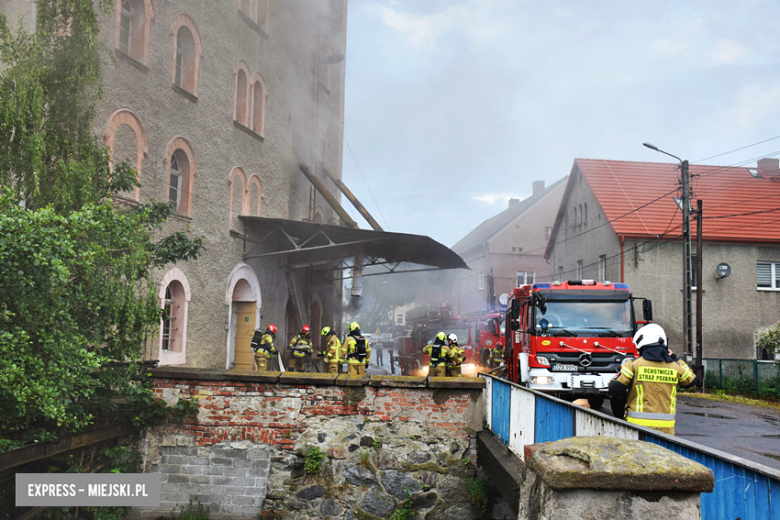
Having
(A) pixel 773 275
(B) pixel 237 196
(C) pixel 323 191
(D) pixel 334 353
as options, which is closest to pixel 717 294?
(A) pixel 773 275

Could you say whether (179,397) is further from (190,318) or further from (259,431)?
(190,318)

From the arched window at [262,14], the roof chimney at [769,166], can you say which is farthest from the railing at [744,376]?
the arched window at [262,14]

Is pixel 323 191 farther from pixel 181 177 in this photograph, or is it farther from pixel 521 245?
pixel 521 245

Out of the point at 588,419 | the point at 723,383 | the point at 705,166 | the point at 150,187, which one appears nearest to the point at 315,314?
the point at 150,187

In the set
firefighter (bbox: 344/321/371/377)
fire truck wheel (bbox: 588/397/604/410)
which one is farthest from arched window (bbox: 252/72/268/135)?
fire truck wheel (bbox: 588/397/604/410)

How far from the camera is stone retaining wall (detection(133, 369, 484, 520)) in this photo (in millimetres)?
8766

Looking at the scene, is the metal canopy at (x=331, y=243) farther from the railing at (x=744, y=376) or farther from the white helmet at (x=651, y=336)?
the railing at (x=744, y=376)

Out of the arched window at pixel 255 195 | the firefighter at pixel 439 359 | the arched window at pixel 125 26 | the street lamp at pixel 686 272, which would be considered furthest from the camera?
the street lamp at pixel 686 272

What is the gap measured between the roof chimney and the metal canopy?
21.7 metres

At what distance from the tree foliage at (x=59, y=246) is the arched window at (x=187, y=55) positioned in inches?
233

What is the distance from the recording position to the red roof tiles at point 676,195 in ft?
84.2

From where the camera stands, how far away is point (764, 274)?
82.3 ft

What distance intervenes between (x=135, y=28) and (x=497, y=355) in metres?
13.2

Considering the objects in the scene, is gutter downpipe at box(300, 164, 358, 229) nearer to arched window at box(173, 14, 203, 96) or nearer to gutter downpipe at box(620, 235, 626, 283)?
arched window at box(173, 14, 203, 96)
